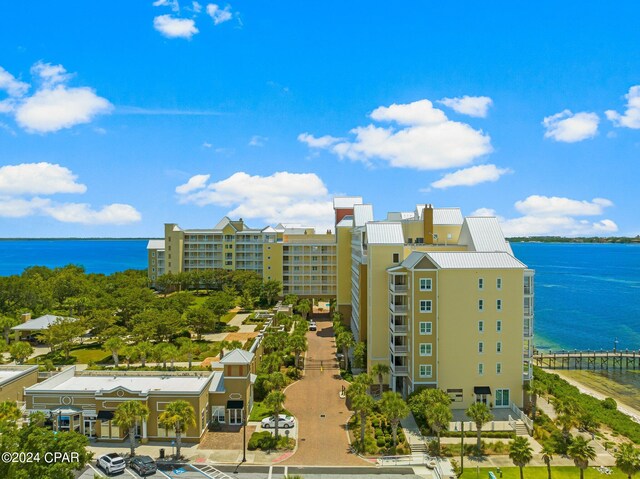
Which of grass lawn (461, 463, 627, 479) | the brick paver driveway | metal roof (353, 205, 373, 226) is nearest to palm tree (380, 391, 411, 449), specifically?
the brick paver driveway

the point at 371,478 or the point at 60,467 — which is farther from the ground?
the point at 60,467

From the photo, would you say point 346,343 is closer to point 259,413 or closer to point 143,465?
point 259,413

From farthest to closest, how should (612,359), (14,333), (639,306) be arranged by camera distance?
1. (639,306)
2. (612,359)
3. (14,333)

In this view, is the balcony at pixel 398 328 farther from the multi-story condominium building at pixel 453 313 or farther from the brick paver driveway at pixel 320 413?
the brick paver driveway at pixel 320 413

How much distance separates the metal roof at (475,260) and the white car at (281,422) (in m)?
20.0

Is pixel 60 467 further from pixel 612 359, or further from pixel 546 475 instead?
pixel 612 359

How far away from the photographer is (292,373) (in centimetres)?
5541

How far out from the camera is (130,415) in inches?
1388

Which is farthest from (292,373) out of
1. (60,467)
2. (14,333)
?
(14,333)

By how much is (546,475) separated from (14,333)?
230 feet

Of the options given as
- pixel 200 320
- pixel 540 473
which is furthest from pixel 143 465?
pixel 200 320

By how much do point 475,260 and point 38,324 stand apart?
61.5 meters

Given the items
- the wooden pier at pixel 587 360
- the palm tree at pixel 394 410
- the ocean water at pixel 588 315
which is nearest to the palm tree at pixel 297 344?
the palm tree at pixel 394 410

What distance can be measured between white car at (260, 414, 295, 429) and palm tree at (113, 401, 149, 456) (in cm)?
1021
